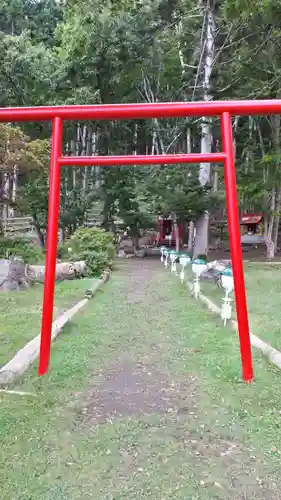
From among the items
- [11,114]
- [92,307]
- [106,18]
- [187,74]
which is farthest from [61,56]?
[11,114]

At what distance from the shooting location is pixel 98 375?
395cm

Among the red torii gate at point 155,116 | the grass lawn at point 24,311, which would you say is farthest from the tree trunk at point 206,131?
the red torii gate at point 155,116

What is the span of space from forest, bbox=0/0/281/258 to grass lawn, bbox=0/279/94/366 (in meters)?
4.10

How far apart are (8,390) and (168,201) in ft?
41.1

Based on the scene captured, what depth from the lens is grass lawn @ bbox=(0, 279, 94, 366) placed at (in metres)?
4.77

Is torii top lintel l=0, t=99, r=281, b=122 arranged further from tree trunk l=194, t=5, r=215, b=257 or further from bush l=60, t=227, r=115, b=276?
tree trunk l=194, t=5, r=215, b=257

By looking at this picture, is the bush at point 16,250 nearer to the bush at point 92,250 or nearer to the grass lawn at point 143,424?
the bush at point 92,250

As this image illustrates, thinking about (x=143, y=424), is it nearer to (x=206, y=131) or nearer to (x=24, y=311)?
(x=24, y=311)

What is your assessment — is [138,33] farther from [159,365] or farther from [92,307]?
[159,365]

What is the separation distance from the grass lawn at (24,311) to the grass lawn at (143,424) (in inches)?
17.0

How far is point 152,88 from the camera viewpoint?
20.3 m

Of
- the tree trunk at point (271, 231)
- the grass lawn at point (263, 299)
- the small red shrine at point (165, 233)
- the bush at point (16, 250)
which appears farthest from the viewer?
the small red shrine at point (165, 233)

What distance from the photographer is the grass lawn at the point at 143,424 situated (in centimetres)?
223

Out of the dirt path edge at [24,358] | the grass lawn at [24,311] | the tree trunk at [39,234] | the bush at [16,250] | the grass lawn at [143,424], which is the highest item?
the tree trunk at [39,234]
